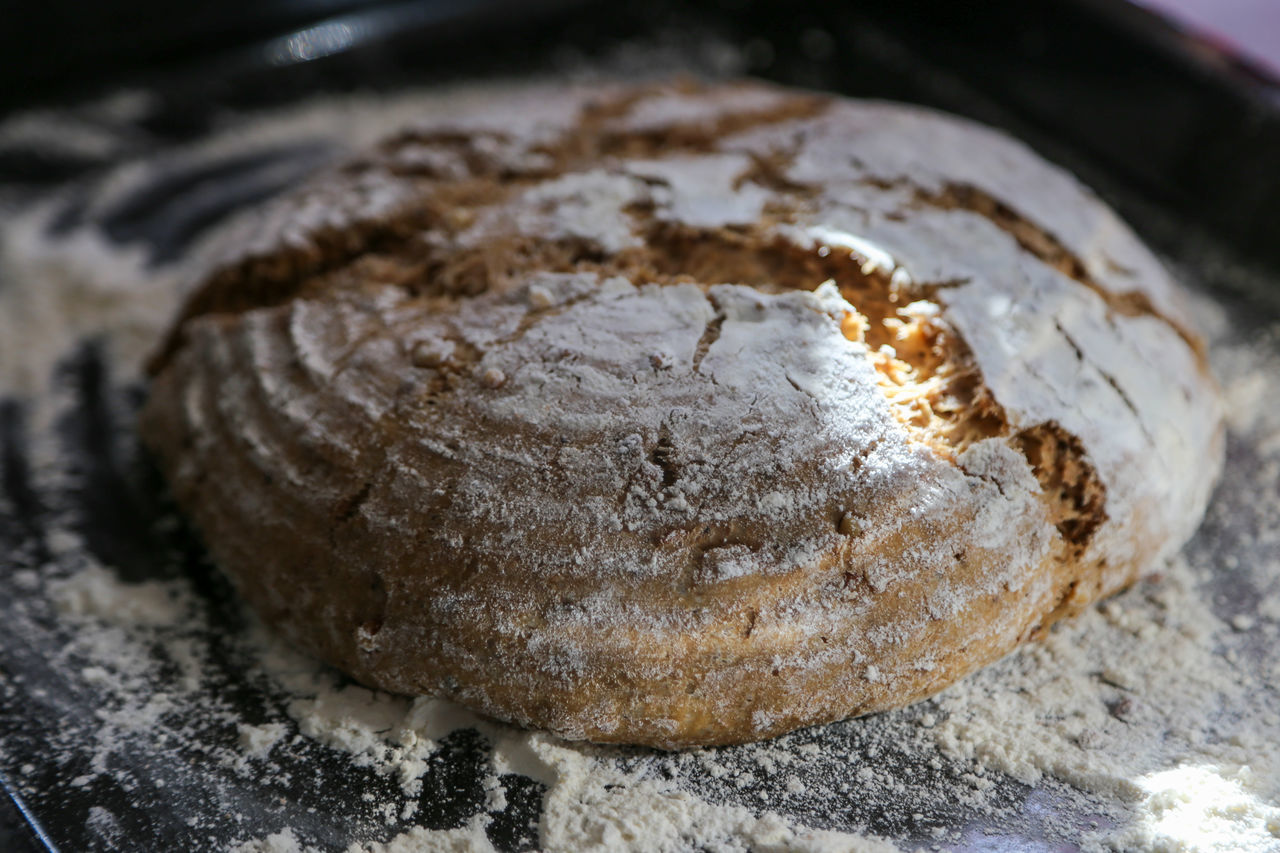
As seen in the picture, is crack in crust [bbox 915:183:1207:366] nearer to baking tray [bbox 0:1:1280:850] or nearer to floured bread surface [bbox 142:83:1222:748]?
floured bread surface [bbox 142:83:1222:748]

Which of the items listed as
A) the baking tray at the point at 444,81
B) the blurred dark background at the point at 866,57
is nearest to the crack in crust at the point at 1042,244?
the baking tray at the point at 444,81

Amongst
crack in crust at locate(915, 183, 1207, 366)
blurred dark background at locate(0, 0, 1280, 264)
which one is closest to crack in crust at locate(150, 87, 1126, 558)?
crack in crust at locate(915, 183, 1207, 366)

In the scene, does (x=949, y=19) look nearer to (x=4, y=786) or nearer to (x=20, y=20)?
(x=20, y=20)

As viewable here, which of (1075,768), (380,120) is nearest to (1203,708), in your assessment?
(1075,768)

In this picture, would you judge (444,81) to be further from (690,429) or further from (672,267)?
(690,429)

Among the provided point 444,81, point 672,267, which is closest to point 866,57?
point 444,81
